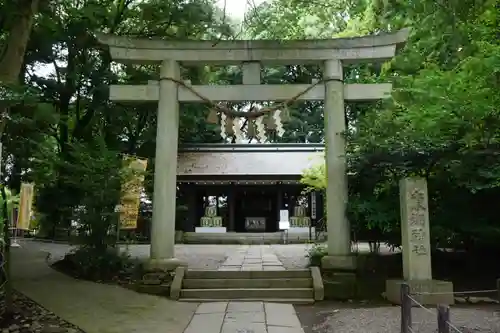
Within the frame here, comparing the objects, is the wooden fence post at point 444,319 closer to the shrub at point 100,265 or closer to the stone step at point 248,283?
the stone step at point 248,283

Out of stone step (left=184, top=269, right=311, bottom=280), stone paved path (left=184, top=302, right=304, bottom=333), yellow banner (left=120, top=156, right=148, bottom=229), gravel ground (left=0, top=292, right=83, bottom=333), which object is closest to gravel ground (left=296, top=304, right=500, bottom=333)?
stone paved path (left=184, top=302, right=304, bottom=333)

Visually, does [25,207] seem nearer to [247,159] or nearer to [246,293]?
[246,293]

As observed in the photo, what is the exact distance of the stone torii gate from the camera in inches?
372

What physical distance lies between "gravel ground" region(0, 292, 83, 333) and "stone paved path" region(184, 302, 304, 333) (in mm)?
1817

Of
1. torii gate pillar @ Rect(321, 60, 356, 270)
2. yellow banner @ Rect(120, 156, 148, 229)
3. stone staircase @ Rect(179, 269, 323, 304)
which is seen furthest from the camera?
yellow banner @ Rect(120, 156, 148, 229)

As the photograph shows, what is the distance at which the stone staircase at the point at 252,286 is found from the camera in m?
8.53

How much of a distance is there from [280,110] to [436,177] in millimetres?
3567

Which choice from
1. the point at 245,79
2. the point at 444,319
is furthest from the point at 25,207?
the point at 444,319

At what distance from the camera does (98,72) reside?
45.5 feet

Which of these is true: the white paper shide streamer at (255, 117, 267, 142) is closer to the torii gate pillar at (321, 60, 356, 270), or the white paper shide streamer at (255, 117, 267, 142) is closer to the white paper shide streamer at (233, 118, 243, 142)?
the white paper shide streamer at (233, 118, 243, 142)

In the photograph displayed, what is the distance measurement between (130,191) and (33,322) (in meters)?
4.39

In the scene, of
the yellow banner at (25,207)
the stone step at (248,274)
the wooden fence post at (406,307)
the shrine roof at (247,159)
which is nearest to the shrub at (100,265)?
the yellow banner at (25,207)

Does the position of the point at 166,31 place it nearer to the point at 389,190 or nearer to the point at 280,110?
the point at 280,110

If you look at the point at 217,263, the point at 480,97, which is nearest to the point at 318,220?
the point at 217,263
